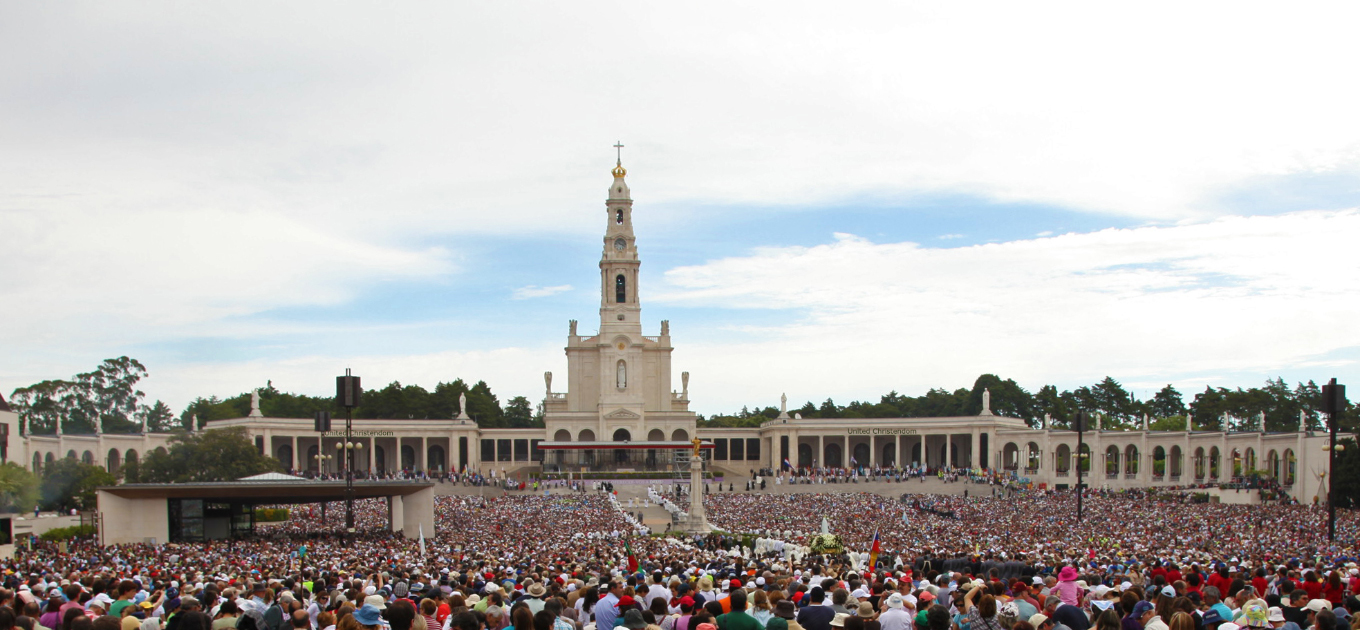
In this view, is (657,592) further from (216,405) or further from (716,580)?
(216,405)

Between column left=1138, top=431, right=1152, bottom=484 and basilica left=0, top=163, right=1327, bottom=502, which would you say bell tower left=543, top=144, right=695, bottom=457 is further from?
column left=1138, top=431, right=1152, bottom=484

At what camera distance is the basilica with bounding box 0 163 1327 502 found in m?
79.6

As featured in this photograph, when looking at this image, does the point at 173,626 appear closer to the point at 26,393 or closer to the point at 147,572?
the point at 147,572

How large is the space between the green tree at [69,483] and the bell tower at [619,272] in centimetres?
4205

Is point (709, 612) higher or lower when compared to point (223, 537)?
higher

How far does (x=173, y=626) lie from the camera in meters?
9.48

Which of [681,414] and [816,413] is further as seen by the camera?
[816,413]

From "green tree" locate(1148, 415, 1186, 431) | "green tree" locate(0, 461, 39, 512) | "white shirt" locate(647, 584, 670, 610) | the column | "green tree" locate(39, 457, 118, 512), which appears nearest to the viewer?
"white shirt" locate(647, 584, 670, 610)

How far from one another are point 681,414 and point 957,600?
81034mm

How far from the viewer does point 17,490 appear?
1988 inches

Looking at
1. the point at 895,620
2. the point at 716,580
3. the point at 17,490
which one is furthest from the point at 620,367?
the point at 895,620

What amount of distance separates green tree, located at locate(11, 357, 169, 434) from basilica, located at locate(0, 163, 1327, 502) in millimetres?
20675

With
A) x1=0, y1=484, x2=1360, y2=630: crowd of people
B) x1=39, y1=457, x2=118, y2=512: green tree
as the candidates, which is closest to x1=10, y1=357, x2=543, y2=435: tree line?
x1=39, y1=457, x2=118, y2=512: green tree

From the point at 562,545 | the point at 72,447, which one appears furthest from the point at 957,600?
the point at 72,447
